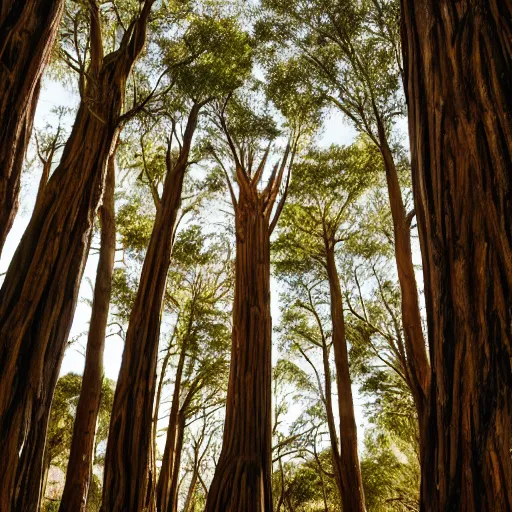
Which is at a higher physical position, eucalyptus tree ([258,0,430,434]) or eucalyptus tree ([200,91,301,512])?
eucalyptus tree ([258,0,430,434])

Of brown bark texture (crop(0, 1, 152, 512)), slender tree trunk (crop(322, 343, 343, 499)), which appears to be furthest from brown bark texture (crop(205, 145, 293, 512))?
slender tree trunk (crop(322, 343, 343, 499))

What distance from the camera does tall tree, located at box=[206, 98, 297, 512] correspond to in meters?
3.83

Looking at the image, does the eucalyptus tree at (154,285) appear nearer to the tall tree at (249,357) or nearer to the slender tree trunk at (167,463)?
the tall tree at (249,357)

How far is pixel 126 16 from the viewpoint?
626 centimetres

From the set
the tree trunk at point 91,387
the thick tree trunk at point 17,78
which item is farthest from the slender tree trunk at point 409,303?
the tree trunk at point 91,387

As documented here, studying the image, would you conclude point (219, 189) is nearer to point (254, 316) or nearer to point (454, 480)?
point (254, 316)

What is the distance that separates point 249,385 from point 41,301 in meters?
2.70

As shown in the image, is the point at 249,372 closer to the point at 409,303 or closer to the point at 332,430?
the point at 409,303

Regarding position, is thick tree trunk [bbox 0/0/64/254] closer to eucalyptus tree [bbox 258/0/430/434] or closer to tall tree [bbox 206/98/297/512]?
tall tree [bbox 206/98/297/512]

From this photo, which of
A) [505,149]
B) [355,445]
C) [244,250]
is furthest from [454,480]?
[355,445]

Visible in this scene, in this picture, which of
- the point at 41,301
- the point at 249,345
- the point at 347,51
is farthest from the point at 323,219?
the point at 41,301

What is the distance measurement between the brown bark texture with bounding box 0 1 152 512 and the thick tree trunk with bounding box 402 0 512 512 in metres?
1.53

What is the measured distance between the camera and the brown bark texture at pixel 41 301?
1.89 metres

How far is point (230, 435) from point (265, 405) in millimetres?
436
